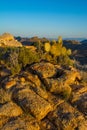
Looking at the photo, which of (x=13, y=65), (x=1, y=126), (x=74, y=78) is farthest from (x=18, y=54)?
(x=1, y=126)

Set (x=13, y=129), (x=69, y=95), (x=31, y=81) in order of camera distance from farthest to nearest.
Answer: (x=31, y=81)
(x=69, y=95)
(x=13, y=129)

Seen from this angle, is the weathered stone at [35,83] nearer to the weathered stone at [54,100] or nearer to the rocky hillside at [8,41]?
the weathered stone at [54,100]

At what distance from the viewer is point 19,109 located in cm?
979

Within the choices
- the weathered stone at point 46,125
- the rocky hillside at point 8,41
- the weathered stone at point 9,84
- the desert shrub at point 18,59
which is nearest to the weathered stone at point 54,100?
the weathered stone at point 46,125

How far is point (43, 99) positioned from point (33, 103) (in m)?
0.57

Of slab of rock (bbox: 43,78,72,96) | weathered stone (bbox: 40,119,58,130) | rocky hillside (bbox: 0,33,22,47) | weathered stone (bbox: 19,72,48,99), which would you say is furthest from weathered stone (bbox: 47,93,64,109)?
rocky hillside (bbox: 0,33,22,47)

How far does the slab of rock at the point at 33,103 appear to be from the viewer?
9617mm

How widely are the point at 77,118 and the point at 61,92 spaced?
6.08ft

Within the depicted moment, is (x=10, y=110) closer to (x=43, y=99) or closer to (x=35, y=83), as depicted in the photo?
(x=43, y=99)

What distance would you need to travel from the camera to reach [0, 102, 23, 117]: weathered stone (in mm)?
9438

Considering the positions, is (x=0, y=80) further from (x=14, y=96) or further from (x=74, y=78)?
(x=74, y=78)

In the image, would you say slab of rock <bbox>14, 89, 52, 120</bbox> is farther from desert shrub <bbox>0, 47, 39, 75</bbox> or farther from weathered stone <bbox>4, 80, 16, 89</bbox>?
desert shrub <bbox>0, 47, 39, 75</bbox>

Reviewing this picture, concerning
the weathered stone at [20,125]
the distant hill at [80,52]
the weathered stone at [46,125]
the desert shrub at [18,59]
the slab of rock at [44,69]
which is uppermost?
the desert shrub at [18,59]

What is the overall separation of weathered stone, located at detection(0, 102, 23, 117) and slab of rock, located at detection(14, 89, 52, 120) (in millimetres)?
263
